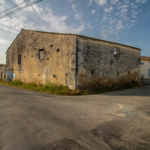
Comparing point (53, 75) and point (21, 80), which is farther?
point (21, 80)

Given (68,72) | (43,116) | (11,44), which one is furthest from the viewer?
(11,44)

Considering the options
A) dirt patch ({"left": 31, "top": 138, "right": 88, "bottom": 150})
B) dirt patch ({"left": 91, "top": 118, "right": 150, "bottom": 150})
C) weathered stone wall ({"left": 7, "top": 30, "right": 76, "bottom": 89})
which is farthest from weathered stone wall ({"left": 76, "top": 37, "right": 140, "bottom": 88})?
dirt patch ({"left": 31, "top": 138, "right": 88, "bottom": 150})

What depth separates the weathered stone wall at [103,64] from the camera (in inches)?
318

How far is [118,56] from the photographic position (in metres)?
10.6

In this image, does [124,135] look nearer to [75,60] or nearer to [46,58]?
[75,60]

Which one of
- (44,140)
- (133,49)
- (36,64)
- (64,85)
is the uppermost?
(133,49)

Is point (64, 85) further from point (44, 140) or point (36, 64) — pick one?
point (44, 140)

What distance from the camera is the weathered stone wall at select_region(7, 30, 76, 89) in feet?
26.7

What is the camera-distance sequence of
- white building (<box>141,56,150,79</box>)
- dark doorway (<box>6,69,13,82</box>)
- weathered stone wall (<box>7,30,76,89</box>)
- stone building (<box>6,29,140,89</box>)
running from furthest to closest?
white building (<box>141,56,150,79</box>), dark doorway (<box>6,69,13,82</box>), weathered stone wall (<box>7,30,76,89</box>), stone building (<box>6,29,140,89</box>)

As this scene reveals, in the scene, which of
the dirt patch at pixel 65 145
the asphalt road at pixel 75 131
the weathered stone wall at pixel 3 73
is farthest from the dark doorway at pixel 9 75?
the dirt patch at pixel 65 145

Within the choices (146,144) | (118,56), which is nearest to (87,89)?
(118,56)

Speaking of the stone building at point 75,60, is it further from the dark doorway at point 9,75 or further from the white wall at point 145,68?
the white wall at point 145,68

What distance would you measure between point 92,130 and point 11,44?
1799 cm

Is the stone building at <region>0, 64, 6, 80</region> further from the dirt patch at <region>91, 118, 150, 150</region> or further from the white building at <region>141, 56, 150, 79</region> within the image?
the white building at <region>141, 56, 150, 79</region>
